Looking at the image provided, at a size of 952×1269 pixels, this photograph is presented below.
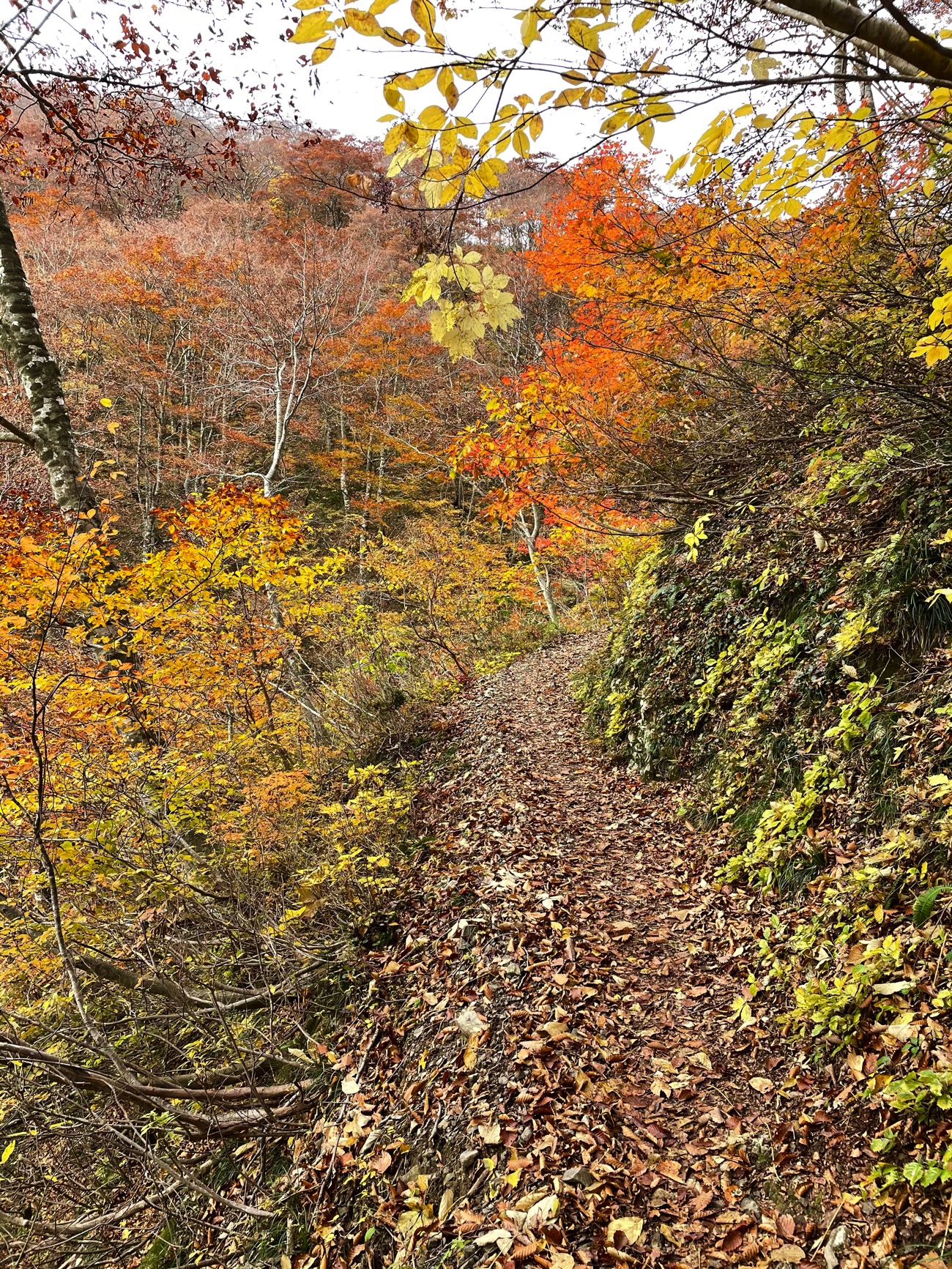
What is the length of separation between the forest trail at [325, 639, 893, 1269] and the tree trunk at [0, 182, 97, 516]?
5784mm

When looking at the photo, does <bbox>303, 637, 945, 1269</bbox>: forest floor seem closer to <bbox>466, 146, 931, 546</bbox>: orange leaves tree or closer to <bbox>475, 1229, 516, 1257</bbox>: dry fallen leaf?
<bbox>475, 1229, 516, 1257</bbox>: dry fallen leaf

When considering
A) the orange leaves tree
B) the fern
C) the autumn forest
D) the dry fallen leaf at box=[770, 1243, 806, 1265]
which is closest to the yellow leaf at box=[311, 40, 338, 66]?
the autumn forest

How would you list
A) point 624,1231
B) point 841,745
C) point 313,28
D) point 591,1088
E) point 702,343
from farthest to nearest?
point 702,343 → point 841,745 → point 591,1088 → point 624,1231 → point 313,28

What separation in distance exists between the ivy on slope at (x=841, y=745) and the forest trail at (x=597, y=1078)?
0.27 metres

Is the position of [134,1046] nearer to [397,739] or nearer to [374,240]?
[397,739]

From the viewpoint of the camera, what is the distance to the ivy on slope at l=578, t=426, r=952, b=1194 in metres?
2.48

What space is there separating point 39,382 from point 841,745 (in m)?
8.33

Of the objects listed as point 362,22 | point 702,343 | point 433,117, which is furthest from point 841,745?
point 702,343

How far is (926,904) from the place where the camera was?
2588 mm

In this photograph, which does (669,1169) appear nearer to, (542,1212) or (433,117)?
(542,1212)

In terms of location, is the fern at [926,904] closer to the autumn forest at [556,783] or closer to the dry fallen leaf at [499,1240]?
the autumn forest at [556,783]

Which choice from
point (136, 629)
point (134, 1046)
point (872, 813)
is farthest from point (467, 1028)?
point (136, 629)

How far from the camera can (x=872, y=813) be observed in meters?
3.22

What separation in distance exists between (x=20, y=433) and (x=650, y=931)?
23.0 ft
